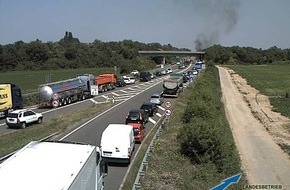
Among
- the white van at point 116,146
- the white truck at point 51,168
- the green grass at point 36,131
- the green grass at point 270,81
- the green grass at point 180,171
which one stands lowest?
the green grass at point 270,81

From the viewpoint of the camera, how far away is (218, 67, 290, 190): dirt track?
78.5 ft

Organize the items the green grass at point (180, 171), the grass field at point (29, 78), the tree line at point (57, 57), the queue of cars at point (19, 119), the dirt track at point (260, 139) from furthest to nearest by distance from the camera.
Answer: the tree line at point (57, 57) < the grass field at point (29, 78) < the queue of cars at point (19, 119) < the dirt track at point (260, 139) < the green grass at point (180, 171)

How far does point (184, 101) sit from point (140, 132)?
26895mm

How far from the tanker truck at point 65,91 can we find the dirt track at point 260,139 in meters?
21.9

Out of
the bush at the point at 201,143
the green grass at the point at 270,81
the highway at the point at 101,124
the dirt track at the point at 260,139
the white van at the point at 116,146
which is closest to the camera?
the highway at the point at 101,124

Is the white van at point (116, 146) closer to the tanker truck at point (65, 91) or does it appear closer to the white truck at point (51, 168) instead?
the white truck at point (51, 168)

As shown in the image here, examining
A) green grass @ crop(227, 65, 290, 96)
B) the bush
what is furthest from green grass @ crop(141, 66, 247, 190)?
green grass @ crop(227, 65, 290, 96)

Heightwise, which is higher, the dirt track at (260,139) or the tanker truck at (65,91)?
the tanker truck at (65,91)

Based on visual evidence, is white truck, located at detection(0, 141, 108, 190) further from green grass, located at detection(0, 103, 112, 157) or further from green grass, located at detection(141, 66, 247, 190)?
green grass, located at detection(0, 103, 112, 157)

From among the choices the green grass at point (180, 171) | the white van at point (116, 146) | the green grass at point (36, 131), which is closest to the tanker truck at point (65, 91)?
the green grass at point (36, 131)

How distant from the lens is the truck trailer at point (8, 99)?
40.8m

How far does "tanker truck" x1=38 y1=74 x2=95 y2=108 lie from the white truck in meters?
38.6

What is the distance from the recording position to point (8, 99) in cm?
4175

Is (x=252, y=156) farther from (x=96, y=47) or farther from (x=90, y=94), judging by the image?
(x=96, y=47)
